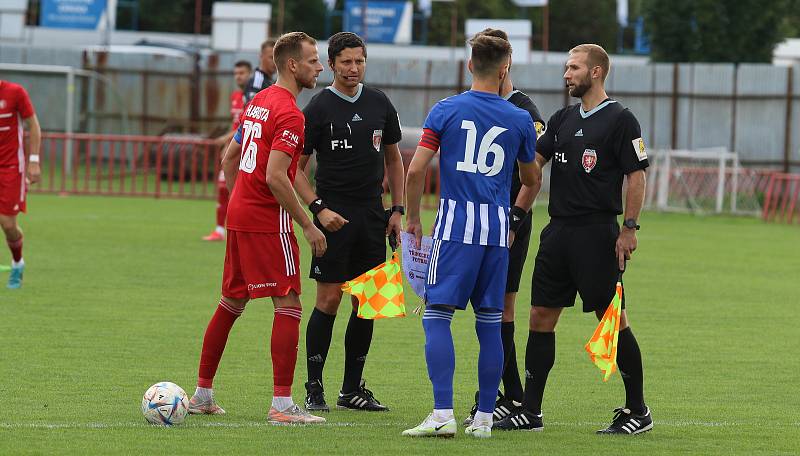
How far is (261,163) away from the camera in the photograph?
7391 mm

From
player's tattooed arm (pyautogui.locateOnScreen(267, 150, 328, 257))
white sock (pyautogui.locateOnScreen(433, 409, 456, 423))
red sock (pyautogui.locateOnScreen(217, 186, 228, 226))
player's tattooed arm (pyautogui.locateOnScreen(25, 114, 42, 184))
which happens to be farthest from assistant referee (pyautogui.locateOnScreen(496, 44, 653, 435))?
red sock (pyautogui.locateOnScreen(217, 186, 228, 226))

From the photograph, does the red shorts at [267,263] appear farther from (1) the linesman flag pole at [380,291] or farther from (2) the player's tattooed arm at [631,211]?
(2) the player's tattooed arm at [631,211]

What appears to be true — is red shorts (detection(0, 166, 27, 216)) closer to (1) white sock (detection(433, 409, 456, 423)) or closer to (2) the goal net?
(1) white sock (detection(433, 409, 456, 423))

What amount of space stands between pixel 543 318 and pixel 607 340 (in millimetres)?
457

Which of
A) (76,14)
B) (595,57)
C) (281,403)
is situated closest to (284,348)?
(281,403)

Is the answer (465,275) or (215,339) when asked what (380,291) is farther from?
(215,339)

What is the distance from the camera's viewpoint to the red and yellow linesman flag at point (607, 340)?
7082 millimetres

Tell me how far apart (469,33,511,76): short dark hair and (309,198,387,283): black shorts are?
1442mm

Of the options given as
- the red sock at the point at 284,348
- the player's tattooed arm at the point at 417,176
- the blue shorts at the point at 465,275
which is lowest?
the red sock at the point at 284,348

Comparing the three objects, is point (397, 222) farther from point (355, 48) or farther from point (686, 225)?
point (686, 225)

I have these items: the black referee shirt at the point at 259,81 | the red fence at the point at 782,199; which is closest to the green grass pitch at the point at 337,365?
the black referee shirt at the point at 259,81

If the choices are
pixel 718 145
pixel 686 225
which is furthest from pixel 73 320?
pixel 718 145

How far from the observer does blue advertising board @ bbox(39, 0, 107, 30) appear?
46438 mm

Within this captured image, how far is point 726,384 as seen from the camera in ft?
29.6
